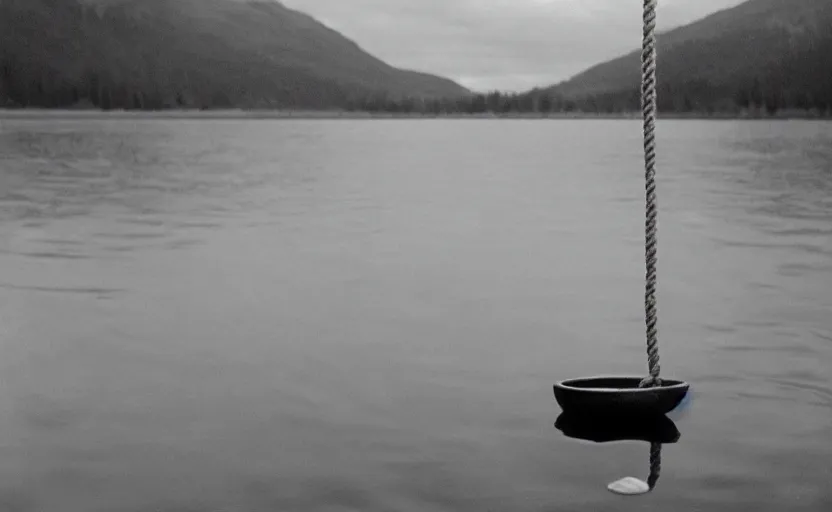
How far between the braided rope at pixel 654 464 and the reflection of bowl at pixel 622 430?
0.15 m

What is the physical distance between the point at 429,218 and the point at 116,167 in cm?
2961

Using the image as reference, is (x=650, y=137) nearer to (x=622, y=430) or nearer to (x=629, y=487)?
(x=629, y=487)

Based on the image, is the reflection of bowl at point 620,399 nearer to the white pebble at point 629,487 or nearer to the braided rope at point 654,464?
the braided rope at point 654,464

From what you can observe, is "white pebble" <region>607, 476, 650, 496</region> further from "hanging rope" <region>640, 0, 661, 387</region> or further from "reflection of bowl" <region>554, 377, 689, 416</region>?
"hanging rope" <region>640, 0, 661, 387</region>

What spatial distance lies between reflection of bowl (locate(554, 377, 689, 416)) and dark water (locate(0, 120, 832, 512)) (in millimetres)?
374

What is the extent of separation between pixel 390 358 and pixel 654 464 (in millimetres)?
4375

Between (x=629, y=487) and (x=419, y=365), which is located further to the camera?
(x=419, y=365)

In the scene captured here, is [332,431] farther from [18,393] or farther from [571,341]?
[571,341]

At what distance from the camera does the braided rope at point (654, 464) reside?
24.4 ft

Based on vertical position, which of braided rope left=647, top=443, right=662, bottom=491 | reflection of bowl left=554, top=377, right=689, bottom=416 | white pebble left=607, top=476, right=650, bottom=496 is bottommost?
braided rope left=647, top=443, right=662, bottom=491

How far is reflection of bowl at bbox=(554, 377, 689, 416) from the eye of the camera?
773cm

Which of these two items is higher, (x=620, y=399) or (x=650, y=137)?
(x=650, y=137)

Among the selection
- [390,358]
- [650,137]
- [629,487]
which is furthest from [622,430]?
[390,358]

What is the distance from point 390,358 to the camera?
37.8 feet
